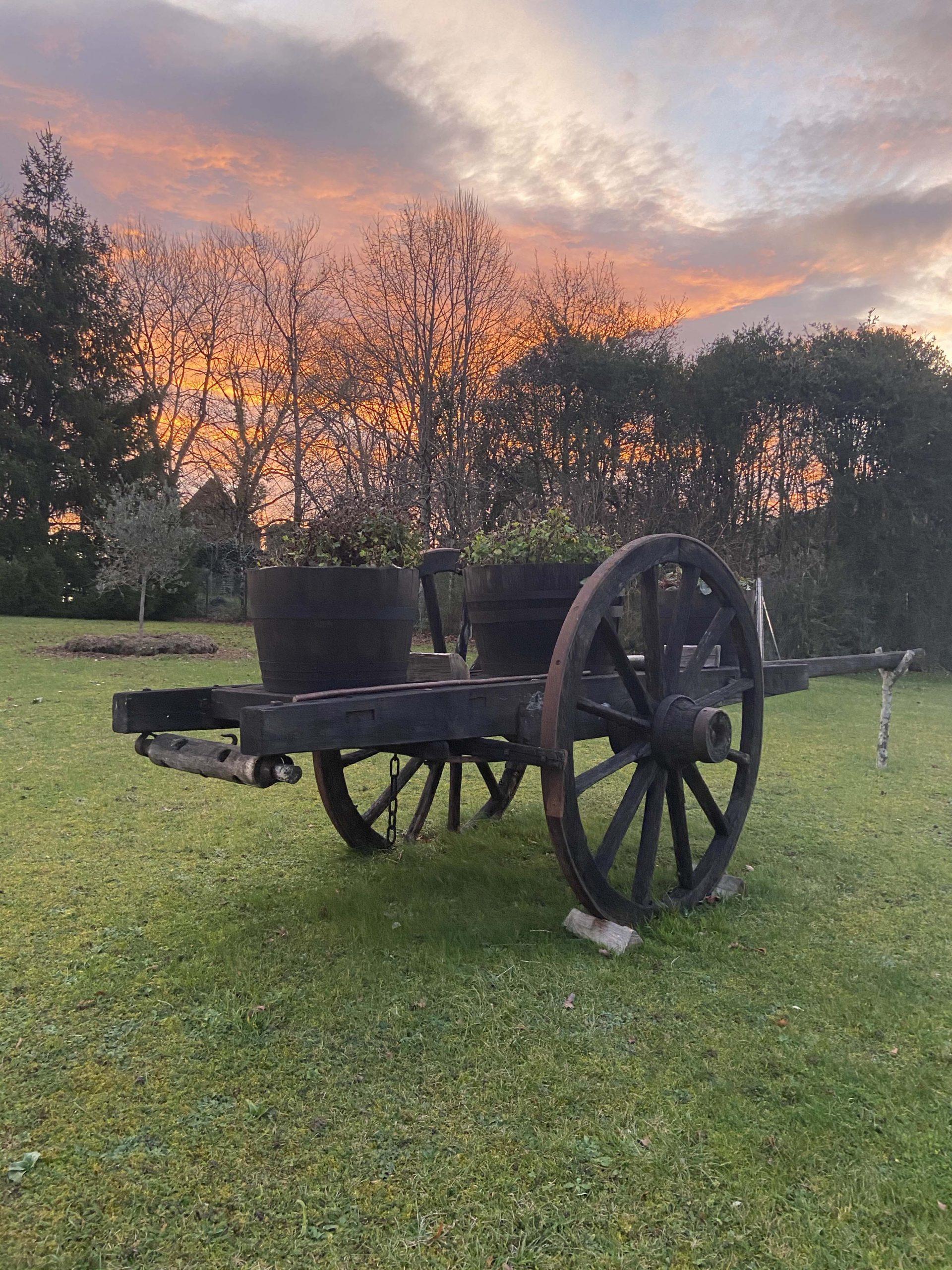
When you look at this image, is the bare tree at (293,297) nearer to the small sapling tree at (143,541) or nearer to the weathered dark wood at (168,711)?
the small sapling tree at (143,541)

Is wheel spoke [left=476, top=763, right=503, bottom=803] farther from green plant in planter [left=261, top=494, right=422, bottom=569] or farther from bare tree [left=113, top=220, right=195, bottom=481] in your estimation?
bare tree [left=113, top=220, right=195, bottom=481]

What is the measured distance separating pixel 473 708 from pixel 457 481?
15.3 m

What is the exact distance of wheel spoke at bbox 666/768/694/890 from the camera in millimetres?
3504

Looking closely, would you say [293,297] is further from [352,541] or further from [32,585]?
[352,541]

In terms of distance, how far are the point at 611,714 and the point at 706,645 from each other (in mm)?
727

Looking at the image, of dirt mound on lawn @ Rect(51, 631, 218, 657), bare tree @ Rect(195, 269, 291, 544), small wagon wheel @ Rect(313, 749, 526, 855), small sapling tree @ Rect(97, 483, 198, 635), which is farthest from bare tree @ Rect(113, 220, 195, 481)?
small wagon wheel @ Rect(313, 749, 526, 855)

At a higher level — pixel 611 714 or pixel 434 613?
pixel 434 613

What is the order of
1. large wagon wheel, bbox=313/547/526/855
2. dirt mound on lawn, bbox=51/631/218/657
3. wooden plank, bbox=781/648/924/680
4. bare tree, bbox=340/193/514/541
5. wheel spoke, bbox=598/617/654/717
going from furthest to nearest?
bare tree, bbox=340/193/514/541 < dirt mound on lawn, bbox=51/631/218/657 < wooden plank, bbox=781/648/924/680 < large wagon wheel, bbox=313/547/526/855 < wheel spoke, bbox=598/617/654/717

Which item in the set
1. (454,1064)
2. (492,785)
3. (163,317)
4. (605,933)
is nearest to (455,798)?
(492,785)

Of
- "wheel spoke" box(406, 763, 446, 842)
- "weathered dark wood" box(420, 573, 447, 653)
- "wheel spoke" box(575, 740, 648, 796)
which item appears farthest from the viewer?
"wheel spoke" box(406, 763, 446, 842)

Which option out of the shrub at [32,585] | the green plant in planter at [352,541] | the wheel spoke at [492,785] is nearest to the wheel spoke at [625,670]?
the green plant in planter at [352,541]

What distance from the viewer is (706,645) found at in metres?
3.67

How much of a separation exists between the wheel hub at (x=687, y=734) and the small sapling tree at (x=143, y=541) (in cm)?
1425

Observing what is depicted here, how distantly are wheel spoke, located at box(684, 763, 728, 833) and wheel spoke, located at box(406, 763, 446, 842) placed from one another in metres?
1.51
